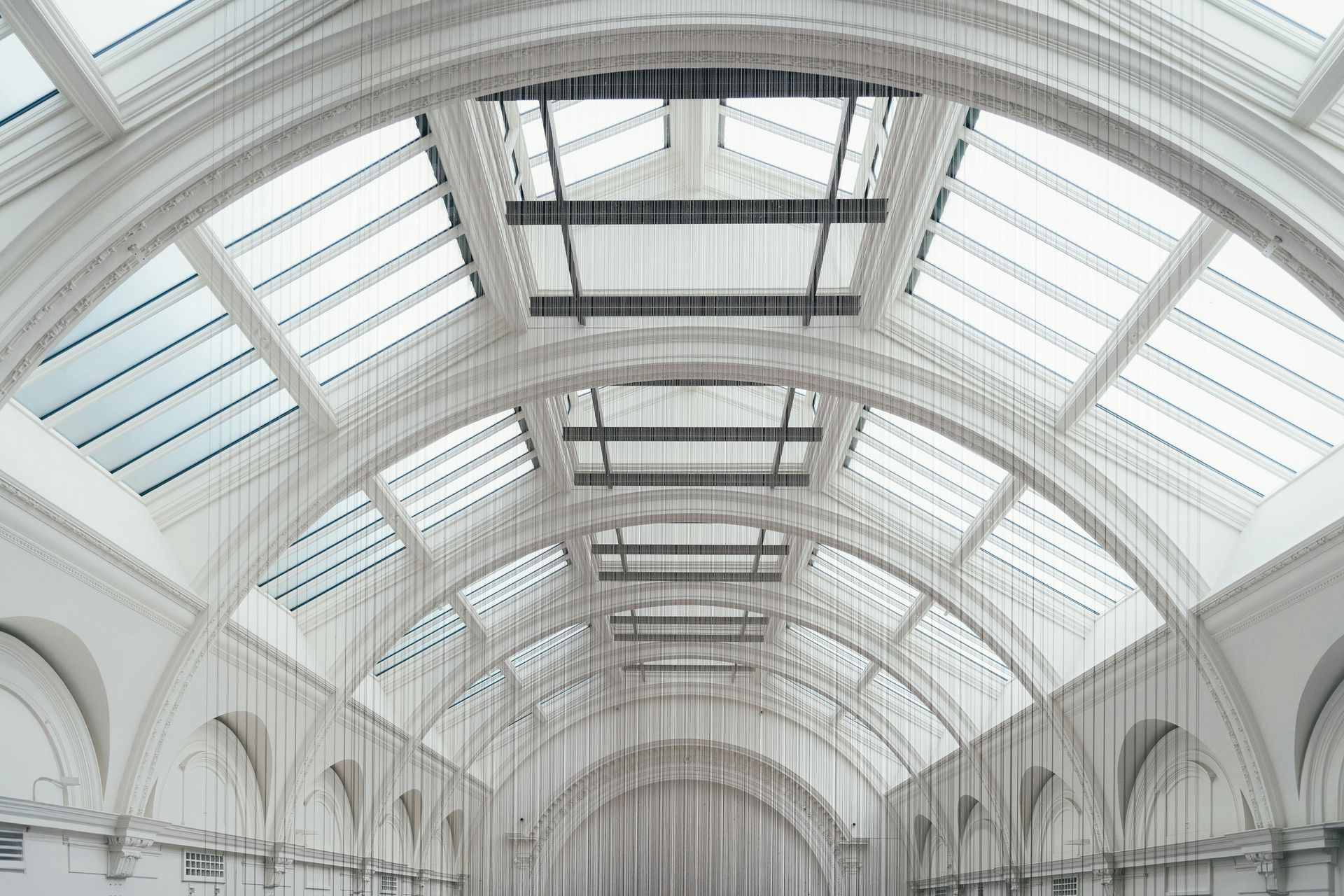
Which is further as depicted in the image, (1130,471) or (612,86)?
(1130,471)

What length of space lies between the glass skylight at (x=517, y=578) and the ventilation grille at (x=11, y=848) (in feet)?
48.3

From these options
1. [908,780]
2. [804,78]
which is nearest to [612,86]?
[804,78]

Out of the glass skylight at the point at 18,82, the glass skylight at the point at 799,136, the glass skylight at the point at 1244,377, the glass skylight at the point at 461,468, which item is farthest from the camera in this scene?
the glass skylight at the point at 461,468

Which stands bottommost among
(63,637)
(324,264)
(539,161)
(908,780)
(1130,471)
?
(908,780)

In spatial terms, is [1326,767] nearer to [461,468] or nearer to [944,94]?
[944,94]

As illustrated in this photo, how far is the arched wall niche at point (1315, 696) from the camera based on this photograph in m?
18.2

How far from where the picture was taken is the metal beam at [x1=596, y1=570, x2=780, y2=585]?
3528 centimetres

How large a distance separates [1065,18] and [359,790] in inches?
1062

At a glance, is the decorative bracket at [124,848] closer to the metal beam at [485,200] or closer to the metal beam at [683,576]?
the metal beam at [485,200]

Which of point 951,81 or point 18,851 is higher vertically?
point 951,81

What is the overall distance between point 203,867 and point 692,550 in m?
13.8

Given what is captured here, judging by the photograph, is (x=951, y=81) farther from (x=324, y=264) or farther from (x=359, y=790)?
Result: (x=359, y=790)

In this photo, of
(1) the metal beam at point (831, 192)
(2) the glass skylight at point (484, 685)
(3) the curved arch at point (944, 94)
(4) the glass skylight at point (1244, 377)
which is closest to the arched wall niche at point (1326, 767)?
(4) the glass skylight at point (1244, 377)

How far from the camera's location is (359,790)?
3362 centimetres
